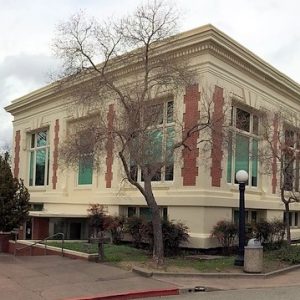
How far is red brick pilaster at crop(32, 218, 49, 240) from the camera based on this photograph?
78.8 ft

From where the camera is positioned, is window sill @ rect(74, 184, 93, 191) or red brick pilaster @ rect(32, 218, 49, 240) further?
window sill @ rect(74, 184, 93, 191)

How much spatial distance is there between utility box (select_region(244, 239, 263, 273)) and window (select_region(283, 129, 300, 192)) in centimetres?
463

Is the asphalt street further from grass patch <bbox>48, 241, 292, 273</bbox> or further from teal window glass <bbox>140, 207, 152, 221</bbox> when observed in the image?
teal window glass <bbox>140, 207, 152, 221</bbox>

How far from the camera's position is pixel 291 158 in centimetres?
1878


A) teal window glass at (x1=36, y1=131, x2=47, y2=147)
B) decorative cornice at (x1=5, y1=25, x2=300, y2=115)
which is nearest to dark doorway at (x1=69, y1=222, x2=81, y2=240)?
decorative cornice at (x1=5, y1=25, x2=300, y2=115)

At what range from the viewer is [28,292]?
11414 millimetres

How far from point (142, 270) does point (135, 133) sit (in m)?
3.85

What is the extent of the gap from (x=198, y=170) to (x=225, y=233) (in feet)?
8.13

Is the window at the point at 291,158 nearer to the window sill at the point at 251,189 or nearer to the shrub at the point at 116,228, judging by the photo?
the window sill at the point at 251,189

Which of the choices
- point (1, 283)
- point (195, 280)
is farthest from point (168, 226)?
point (1, 283)

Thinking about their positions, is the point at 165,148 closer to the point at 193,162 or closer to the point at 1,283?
Answer: the point at 193,162

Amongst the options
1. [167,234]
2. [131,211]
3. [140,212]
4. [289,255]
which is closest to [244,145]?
[140,212]

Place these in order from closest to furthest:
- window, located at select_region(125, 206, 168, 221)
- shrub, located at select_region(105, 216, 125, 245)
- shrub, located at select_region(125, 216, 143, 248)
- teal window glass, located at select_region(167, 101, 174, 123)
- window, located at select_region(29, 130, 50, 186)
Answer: teal window glass, located at select_region(167, 101, 174, 123) → shrub, located at select_region(125, 216, 143, 248) → shrub, located at select_region(105, 216, 125, 245) → window, located at select_region(125, 206, 168, 221) → window, located at select_region(29, 130, 50, 186)

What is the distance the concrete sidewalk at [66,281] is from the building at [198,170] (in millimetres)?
3642
